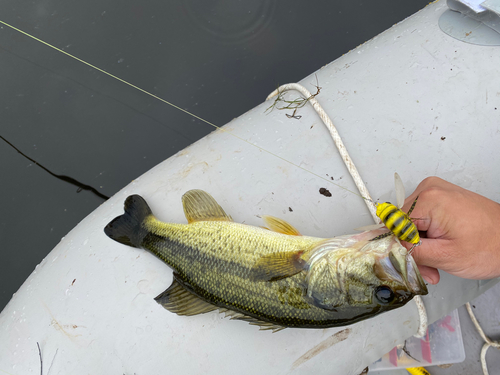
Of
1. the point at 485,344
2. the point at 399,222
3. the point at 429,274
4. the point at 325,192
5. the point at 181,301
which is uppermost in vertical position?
the point at 399,222

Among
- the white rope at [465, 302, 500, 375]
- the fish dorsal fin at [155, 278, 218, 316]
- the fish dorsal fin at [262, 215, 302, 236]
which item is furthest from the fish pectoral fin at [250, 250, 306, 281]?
the white rope at [465, 302, 500, 375]

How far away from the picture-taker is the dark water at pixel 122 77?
374 centimetres

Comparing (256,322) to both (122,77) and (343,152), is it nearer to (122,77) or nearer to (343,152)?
(343,152)

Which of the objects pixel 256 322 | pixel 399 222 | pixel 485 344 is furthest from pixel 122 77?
pixel 485 344

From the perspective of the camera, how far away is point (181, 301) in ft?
6.26

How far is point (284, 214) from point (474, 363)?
2.36 metres

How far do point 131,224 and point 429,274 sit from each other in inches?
73.9

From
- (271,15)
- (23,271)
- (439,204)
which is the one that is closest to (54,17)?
(271,15)

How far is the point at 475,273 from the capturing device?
5.47 feet

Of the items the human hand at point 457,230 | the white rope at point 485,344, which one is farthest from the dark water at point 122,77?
the white rope at point 485,344

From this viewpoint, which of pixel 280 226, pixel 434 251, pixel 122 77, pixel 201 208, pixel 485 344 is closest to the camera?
pixel 434 251

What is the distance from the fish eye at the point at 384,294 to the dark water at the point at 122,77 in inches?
115

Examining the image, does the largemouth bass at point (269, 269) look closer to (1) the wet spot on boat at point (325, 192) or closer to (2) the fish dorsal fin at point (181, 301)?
(2) the fish dorsal fin at point (181, 301)

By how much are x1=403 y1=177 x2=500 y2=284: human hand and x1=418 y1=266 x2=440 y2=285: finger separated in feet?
0.34
